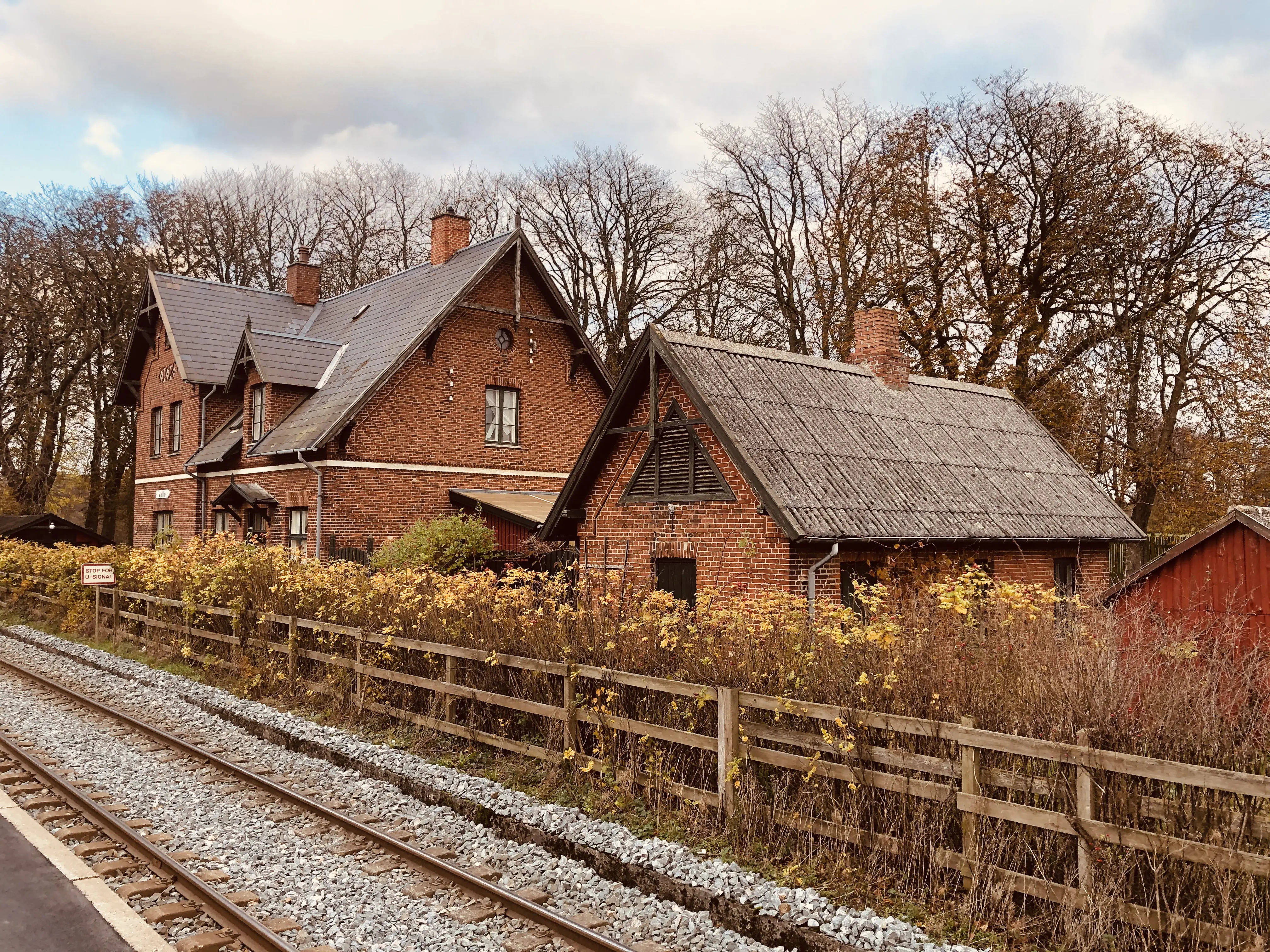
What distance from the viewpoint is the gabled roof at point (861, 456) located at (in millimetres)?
13539

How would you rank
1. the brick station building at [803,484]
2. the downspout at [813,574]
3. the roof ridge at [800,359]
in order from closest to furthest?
A: the downspout at [813,574] < the brick station building at [803,484] < the roof ridge at [800,359]

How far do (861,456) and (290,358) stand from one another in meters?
15.6

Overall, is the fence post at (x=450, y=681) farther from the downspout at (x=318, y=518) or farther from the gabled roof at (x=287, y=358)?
the gabled roof at (x=287, y=358)

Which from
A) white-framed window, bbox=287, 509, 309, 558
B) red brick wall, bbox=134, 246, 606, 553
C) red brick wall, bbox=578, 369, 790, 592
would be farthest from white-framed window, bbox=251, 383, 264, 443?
red brick wall, bbox=578, 369, 790, 592

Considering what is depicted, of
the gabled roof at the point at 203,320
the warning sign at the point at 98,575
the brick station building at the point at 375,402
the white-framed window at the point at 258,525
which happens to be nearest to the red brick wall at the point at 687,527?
the brick station building at the point at 375,402

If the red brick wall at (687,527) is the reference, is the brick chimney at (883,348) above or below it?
above

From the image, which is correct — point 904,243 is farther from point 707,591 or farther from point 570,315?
point 707,591

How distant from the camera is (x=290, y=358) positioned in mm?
25000

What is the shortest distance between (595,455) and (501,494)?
29.3 feet

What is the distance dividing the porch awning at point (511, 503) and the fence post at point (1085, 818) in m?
16.3

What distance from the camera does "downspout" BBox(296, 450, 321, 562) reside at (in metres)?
21.9

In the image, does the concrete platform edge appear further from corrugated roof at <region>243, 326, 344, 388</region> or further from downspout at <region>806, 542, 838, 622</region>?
corrugated roof at <region>243, 326, 344, 388</region>

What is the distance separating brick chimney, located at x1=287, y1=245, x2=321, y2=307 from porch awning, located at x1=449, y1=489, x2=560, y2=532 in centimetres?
1087

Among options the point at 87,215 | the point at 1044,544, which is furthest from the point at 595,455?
the point at 87,215
